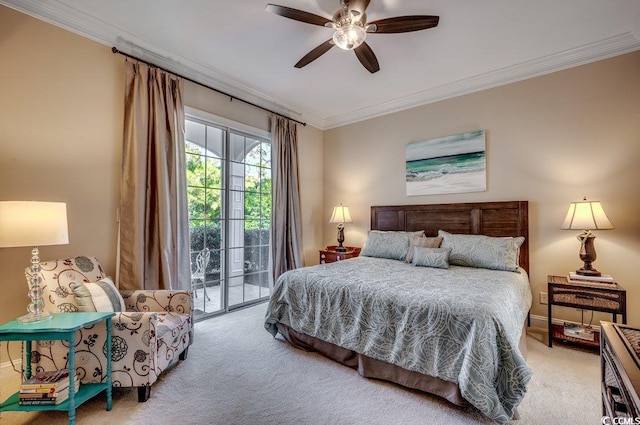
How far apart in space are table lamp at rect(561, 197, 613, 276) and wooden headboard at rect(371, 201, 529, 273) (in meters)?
0.49

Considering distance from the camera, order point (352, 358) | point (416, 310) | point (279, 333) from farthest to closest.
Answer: point (279, 333)
point (352, 358)
point (416, 310)

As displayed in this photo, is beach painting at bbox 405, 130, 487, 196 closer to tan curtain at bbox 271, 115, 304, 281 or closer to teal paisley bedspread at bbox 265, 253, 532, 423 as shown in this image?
teal paisley bedspread at bbox 265, 253, 532, 423

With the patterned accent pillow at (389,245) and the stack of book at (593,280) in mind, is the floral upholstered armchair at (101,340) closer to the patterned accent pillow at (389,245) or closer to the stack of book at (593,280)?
the patterned accent pillow at (389,245)

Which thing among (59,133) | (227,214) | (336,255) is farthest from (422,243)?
(59,133)

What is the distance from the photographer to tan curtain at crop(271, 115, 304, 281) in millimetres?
4285

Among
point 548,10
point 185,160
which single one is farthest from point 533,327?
point 185,160

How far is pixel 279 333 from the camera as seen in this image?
3.11 m

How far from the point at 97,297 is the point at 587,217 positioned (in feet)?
13.7

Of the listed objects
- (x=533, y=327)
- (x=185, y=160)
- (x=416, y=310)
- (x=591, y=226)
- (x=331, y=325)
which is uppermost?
(x=185, y=160)

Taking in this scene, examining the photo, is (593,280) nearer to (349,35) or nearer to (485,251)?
(485,251)

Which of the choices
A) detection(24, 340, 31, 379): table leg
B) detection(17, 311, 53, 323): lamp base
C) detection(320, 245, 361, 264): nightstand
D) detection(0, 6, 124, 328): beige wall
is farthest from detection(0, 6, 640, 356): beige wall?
detection(320, 245, 361, 264): nightstand

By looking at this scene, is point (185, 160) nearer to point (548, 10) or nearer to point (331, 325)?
point (331, 325)

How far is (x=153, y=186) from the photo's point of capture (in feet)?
9.67

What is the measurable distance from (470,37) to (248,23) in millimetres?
2115
